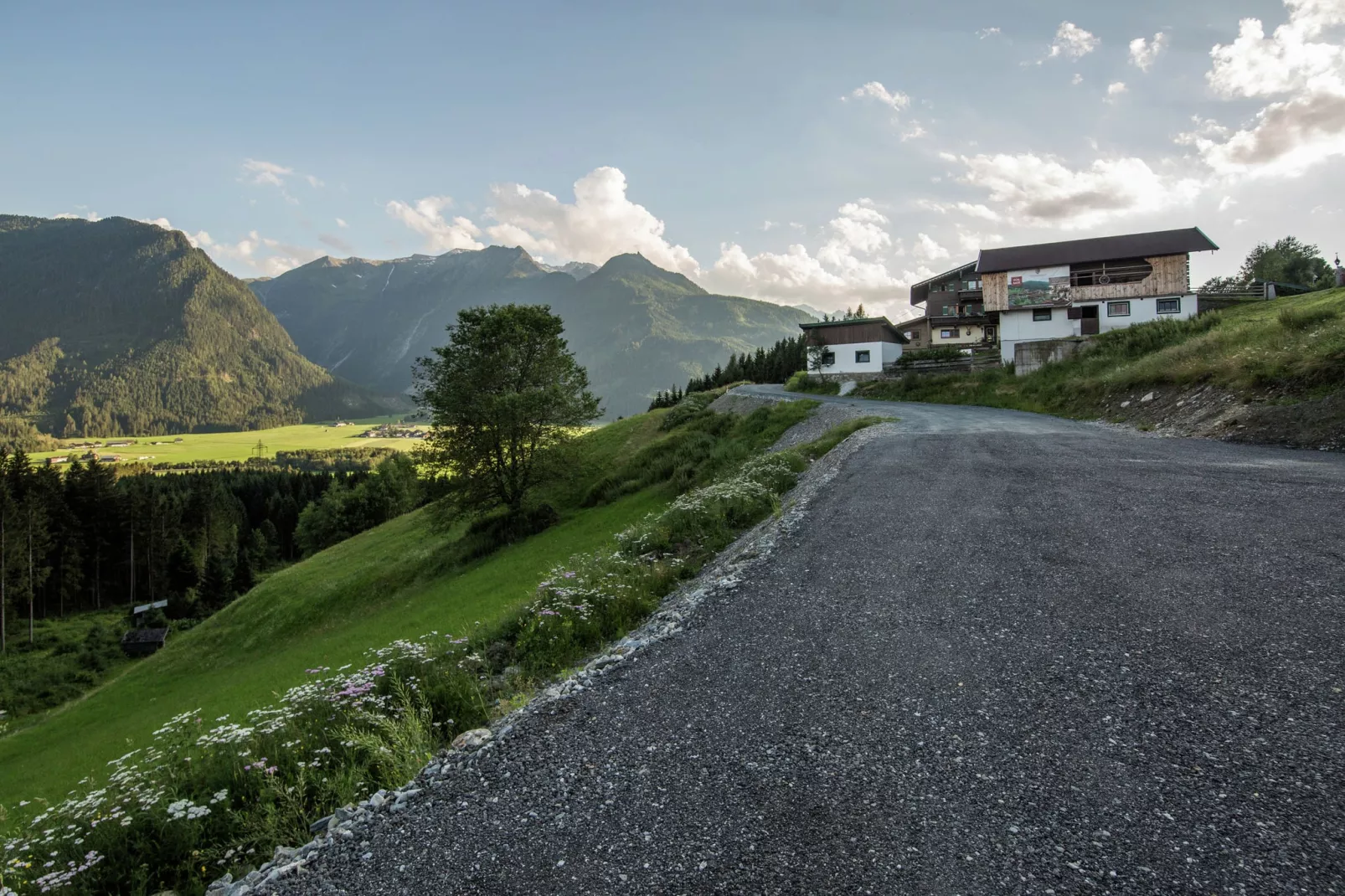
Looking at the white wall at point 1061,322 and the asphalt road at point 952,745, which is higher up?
the white wall at point 1061,322

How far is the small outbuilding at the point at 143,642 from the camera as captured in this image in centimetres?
6669

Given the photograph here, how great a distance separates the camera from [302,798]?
19.5ft

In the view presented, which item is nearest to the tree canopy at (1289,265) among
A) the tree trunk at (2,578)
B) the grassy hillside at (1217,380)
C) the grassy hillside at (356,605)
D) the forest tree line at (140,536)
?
the grassy hillside at (1217,380)

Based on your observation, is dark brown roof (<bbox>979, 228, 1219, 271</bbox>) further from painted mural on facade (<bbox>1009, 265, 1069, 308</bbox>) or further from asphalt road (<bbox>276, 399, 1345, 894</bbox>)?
asphalt road (<bbox>276, 399, 1345, 894</bbox>)

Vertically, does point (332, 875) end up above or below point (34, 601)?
above

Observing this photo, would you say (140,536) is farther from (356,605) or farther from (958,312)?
(958,312)

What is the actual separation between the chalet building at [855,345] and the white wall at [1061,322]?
11.6 metres

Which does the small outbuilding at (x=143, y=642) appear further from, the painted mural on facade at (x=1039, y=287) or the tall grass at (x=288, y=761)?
the painted mural on facade at (x=1039, y=287)

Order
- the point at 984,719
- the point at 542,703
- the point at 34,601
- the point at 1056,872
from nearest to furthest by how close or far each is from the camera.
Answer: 1. the point at 1056,872
2. the point at 984,719
3. the point at 542,703
4. the point at 34,601

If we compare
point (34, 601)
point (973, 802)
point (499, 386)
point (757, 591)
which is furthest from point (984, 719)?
point (34, 601)

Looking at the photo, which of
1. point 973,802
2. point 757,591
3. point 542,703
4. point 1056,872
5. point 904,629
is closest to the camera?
point 1056,872

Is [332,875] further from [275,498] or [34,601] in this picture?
[275,498]

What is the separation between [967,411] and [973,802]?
33.5 meters

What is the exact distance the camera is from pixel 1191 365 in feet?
82.7
